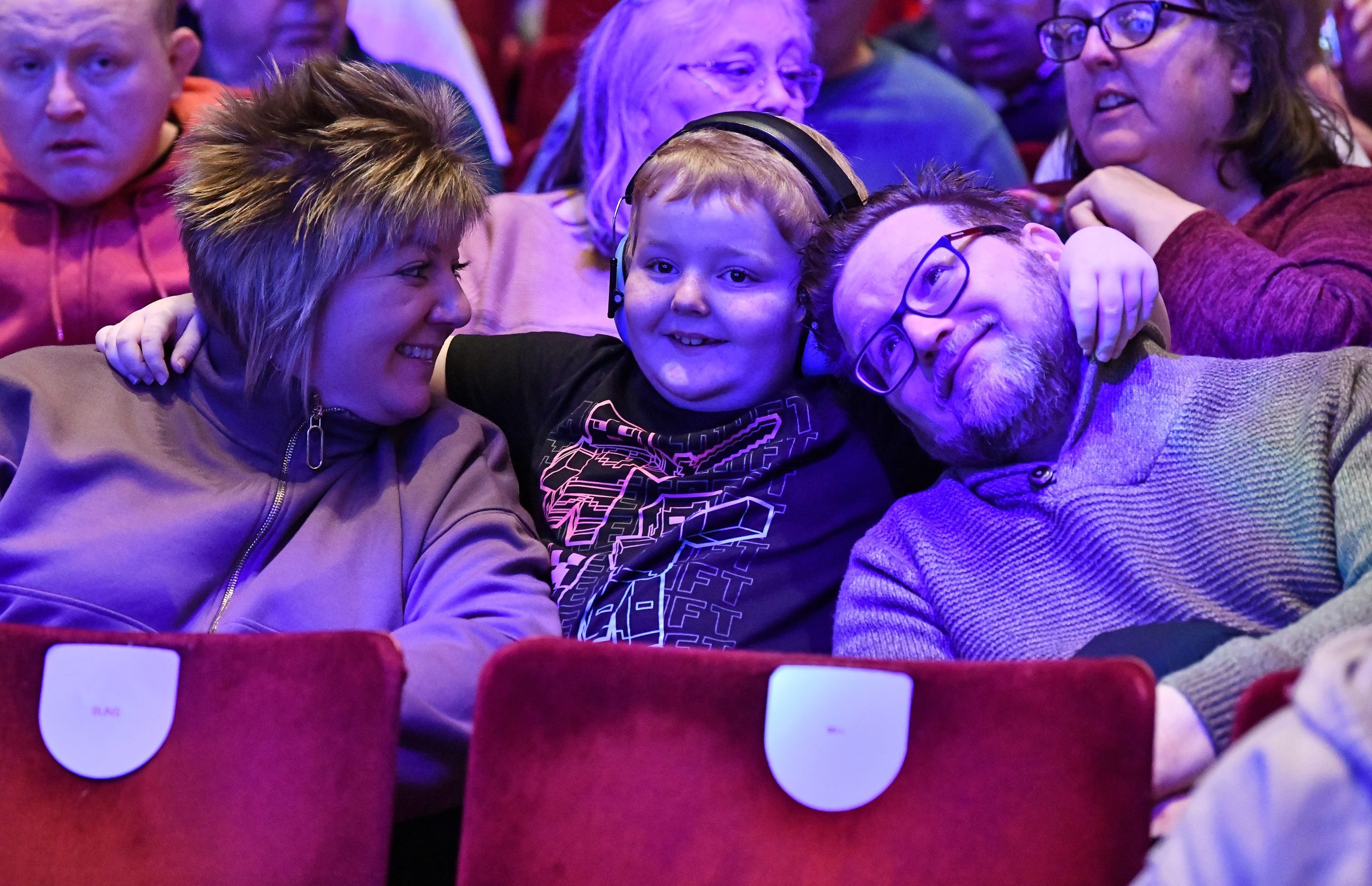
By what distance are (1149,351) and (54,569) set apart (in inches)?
52.6

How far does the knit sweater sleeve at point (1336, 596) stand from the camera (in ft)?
3.58

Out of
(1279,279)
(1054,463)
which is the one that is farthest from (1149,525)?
(1279,279)

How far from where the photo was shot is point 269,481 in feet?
5.19

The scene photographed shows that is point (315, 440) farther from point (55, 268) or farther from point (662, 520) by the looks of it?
point (55, 268)

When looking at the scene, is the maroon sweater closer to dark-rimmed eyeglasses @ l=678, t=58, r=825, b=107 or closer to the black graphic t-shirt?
the black graphic t-shirt

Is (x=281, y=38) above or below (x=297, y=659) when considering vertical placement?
above

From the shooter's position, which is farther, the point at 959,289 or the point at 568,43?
the point at 568,43

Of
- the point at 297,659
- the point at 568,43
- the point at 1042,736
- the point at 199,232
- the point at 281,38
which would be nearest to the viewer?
the point at 1042,736

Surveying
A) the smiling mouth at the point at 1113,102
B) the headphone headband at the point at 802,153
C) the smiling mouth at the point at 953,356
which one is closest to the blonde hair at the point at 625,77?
the headphone headband at the point at 802,153

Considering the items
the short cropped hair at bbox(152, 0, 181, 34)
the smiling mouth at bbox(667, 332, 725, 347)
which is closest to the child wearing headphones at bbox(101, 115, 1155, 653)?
the smiling mouth at bbox(667, 332, 725, 347)

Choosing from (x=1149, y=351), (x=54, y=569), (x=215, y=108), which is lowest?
(x=54, y=569)

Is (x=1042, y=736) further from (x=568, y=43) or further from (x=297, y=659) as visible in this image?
(x=568, y=43)

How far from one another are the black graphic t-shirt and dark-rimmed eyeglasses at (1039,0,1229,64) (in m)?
0.82

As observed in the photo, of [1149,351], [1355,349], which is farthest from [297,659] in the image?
[1355,349]
